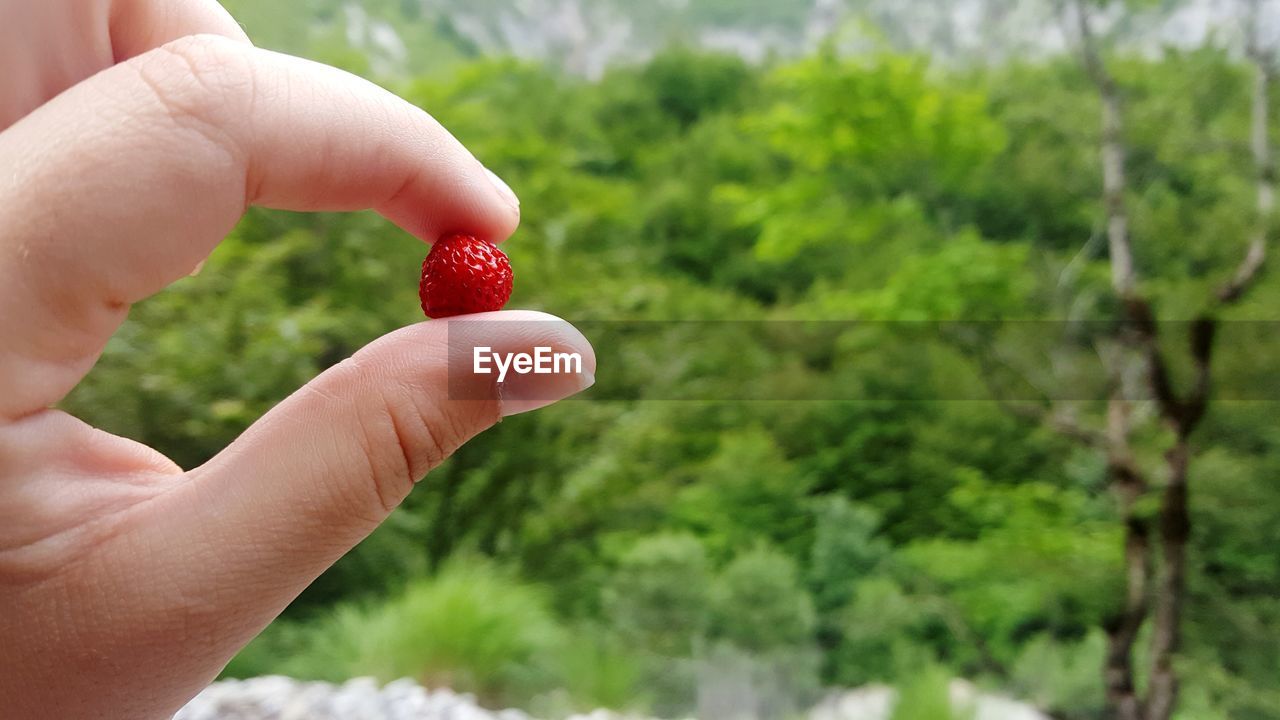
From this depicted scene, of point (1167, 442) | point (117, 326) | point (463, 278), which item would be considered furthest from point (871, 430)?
point (117, 326)

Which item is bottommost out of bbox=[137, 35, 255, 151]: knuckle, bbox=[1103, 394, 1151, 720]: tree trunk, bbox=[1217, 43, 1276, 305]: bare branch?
bbox=[1103, 394, 1151, 720]: tree trunk

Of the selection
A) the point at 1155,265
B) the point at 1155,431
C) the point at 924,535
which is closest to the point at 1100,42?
the point at 1155,265

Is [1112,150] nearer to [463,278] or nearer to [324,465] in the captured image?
[463,278]

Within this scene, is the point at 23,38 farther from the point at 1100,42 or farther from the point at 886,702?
the point at 1100,42

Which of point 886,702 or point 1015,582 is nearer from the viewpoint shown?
point 886,702

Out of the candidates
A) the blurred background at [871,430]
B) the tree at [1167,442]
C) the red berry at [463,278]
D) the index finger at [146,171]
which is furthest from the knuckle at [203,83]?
the tree at [1167,442]

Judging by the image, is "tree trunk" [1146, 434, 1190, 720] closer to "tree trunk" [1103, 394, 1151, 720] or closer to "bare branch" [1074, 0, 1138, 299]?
"tree trunk" [1103, 394, 1151, 720]

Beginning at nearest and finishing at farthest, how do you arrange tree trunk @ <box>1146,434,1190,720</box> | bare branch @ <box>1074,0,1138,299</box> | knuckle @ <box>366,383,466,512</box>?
knuckle @ <box>366,383,466,512</box>
tree trunk @ <box>1146,434,1190,720</box>
bare branch @ <box>1074,0,1138,299</box>

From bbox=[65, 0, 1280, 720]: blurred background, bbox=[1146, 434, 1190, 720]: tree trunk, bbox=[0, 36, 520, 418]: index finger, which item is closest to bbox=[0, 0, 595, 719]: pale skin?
bbox=[0, 36, 520, 418]: index finger
